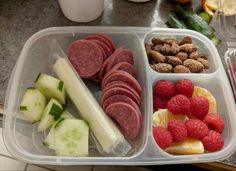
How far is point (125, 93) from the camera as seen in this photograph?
0.76m

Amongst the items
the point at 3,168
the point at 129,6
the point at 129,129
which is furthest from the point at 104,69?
the point at 3,168

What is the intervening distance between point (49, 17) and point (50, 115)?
35 cm

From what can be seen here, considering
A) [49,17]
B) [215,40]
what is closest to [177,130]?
[215,40]

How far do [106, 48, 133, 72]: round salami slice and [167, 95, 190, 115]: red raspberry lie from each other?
16cm

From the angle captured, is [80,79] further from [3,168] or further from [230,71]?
[3,168]

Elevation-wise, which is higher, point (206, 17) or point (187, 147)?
point (206, 17)

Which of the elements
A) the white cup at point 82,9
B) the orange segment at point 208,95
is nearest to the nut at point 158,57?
the orange segment at point 208,95

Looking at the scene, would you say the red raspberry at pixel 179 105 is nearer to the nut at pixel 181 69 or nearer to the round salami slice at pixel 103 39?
the nut at pixel 181 69

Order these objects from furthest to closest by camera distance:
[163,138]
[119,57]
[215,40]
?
[215,40] → [119,57] → [163,138]

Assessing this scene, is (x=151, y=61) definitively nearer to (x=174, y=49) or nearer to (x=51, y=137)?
(x=174, y=49)

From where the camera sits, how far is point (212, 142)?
2.38ft

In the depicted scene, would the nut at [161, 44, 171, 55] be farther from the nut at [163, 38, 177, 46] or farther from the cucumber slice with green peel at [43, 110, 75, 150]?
the cucumber slice with green peel at [43, 110, 75, 150]

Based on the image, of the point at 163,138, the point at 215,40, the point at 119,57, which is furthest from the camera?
the point at 215,40

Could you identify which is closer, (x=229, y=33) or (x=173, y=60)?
(x=173, y=60)
